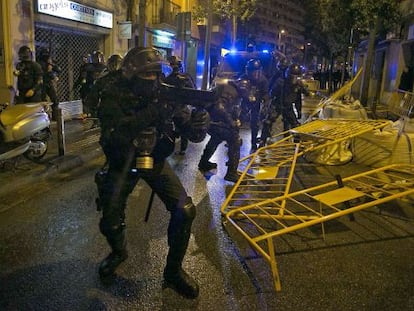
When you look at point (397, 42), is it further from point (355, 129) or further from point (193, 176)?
point (193, 176)

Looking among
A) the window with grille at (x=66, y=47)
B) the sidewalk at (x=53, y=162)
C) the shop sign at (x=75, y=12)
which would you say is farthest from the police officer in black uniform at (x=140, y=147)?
the window with grille at (x=66, y=47)

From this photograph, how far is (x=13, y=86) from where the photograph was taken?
9625 millimetres

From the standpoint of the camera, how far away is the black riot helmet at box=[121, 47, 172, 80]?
281 centimetres

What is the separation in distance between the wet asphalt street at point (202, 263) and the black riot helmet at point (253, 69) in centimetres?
378

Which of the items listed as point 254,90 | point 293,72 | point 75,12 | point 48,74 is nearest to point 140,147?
point 254,90

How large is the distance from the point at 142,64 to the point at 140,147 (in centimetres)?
56

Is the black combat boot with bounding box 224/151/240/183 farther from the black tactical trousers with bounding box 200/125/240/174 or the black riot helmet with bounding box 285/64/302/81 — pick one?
the black riot helmet with bounding box 285/64/302/81

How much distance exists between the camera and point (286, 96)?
896 centimetres

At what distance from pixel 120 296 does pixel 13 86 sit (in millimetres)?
8081

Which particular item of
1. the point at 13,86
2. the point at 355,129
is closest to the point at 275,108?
the point at 355,129

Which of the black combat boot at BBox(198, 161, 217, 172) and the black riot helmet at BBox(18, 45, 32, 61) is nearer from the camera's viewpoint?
the black combat boot at BBox(198, 161, 217, 172)

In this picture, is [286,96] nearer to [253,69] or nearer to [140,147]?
[253,69]

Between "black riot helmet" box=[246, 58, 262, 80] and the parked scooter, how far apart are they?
392 cm

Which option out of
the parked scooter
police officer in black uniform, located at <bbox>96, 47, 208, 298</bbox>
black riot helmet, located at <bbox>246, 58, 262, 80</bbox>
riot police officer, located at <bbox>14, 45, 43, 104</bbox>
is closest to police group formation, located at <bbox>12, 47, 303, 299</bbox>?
police officer in black uniform, located at <bbox>96, 47, 208, 298</bbox>
